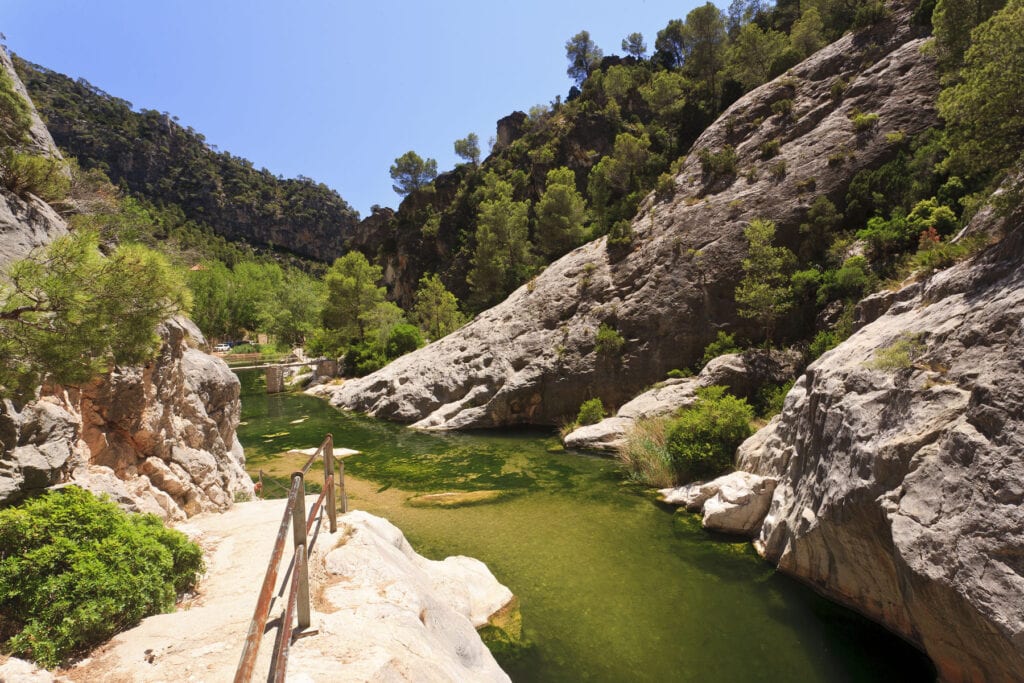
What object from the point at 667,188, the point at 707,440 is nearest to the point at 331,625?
the point at 707,440

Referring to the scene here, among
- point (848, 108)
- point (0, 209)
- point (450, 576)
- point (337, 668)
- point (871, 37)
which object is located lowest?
point (450, 576)

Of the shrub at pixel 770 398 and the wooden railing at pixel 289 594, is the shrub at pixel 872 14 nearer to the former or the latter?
the shrub at pixel 770 398

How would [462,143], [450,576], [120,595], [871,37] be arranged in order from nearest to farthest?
1. [120,595]
2. [450,576]
3. [871,37]
4. [462,143]

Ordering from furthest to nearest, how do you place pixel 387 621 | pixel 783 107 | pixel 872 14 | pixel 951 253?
pixel 783 107, pixel 872 14, pixel 951 253, pixel 387 621

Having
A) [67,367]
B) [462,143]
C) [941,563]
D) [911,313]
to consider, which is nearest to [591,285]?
[911,313]

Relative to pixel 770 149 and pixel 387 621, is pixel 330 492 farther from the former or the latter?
pixel 770 149

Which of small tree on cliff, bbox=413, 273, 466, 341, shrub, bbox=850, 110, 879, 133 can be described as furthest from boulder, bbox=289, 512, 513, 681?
small tree on cliff, bbox=413, 273, 466, 341

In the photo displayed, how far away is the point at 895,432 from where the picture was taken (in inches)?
293

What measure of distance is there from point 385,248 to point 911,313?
72.6m

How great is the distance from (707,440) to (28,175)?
52.5 ft

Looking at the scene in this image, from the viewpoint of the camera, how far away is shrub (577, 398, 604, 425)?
Answer: 74.9ft

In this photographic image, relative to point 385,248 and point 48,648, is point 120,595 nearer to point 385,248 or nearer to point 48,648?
point 48,648

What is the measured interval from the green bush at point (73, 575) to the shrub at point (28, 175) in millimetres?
5311

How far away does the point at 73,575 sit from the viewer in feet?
14.2
